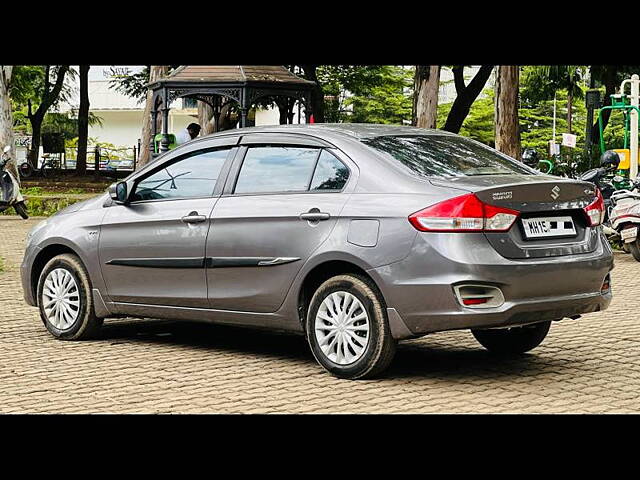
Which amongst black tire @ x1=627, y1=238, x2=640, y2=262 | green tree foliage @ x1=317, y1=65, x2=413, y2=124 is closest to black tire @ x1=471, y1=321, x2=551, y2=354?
black tire @ x1=627, y1=238, x2=640, y2=262

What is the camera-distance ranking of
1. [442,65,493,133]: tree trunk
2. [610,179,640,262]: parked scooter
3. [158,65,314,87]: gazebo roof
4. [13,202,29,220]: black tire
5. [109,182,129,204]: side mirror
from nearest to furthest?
[109,182,129,204]: side mirror, [610,179,640,262]: parked scooter, [158,65,314,87]: gazebo roof, [13,202,29,220]: black tire, [442,65,493,133]: tree trunk

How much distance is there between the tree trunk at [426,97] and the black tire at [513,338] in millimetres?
19219

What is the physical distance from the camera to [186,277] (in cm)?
859

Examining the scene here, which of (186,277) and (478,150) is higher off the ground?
(478,150)

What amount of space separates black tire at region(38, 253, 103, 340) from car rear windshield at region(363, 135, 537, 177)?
106 inches

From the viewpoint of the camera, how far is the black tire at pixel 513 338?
28.1ft

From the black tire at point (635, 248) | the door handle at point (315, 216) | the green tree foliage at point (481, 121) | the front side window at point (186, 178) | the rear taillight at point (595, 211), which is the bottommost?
the black tire at point (635, 248)

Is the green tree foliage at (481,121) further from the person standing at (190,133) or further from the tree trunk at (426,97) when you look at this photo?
the person standing at (190,133)

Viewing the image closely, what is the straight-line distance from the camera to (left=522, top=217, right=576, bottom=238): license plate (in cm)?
741

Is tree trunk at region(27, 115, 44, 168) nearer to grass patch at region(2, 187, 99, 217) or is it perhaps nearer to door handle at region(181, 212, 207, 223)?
grass patch at region(2, 187, 99, 217)

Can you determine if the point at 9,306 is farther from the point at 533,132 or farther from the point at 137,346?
the point at 533,132

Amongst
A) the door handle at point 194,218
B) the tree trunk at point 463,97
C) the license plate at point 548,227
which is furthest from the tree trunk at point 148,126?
the license plate at point 548,227
